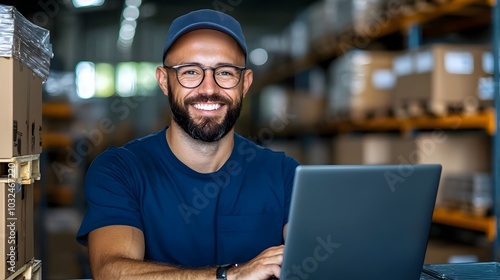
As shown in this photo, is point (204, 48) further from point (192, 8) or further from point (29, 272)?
point (192, 8)

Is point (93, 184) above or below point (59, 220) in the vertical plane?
above

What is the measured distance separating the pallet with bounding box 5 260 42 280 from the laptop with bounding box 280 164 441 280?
893 millimetres

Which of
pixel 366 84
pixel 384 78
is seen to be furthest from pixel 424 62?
pixel 366 84

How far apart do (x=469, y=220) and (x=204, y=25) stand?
100 inches

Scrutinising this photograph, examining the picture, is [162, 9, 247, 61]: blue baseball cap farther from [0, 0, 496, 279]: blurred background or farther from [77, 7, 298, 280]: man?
[0, 0, 496, 279]: blurred background

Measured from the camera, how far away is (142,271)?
201 cm

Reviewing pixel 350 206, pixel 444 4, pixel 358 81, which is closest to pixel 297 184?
pixel 350 206

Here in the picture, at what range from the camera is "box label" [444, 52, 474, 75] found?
14.4 feet

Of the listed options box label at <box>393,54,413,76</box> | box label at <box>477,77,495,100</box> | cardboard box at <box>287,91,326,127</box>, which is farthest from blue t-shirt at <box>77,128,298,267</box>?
cardboard box at <box>287,91,326,127</box>

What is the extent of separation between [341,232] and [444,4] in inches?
126

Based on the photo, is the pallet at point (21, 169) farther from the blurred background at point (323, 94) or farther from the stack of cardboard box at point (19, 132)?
the blurred background at point (323, 94)

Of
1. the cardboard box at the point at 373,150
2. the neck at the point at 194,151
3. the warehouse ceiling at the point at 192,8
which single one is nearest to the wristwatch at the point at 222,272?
the neck at the point at 194,151

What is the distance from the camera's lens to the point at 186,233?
2.36 meters

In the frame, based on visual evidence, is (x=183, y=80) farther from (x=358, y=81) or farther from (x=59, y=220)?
(x=59, y=220)
